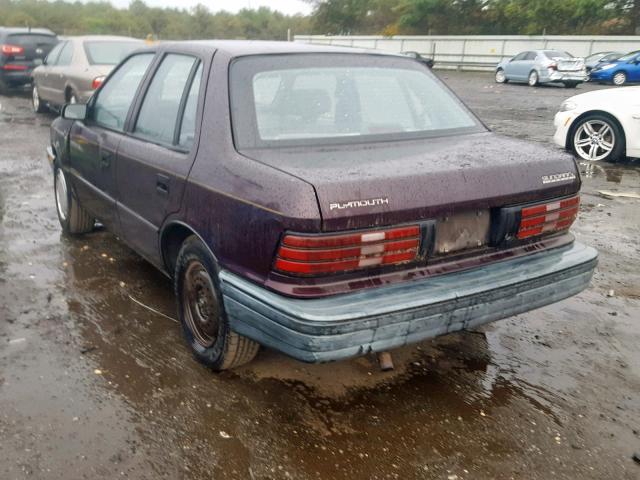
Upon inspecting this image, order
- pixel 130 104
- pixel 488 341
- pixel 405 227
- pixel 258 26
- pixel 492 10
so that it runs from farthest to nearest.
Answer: pixel 258 26, pixel 492 10, pixel 130 104, pixel 488 341, pixel 405 227

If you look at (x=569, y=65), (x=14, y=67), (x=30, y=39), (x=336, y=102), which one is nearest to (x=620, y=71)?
(x=569, y=65)

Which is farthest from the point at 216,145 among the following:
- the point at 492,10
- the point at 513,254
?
the point at 492,10

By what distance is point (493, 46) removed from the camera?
36750mm

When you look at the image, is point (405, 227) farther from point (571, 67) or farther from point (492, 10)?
point (492, 10)

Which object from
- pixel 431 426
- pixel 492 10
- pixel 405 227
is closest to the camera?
pixel 405 227

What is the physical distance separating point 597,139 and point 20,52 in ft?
45.1

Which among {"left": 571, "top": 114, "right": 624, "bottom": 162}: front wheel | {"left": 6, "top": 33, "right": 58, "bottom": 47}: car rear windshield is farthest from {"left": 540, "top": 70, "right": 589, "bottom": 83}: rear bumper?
{"left": 6, "top": 33, "right": 58, "bottom": 47}: car rear windshield

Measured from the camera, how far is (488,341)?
375cm

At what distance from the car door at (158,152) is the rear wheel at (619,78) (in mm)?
24400

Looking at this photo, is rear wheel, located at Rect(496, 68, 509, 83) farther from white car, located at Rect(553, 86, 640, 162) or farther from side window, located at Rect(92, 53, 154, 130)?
side window, located at Rect(92, 53, 154, 130)

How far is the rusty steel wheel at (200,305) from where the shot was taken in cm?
317

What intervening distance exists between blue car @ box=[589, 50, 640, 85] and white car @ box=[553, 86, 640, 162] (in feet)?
55.6

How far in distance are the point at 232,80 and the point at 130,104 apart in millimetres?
1189

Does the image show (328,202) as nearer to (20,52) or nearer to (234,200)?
(234,200)
